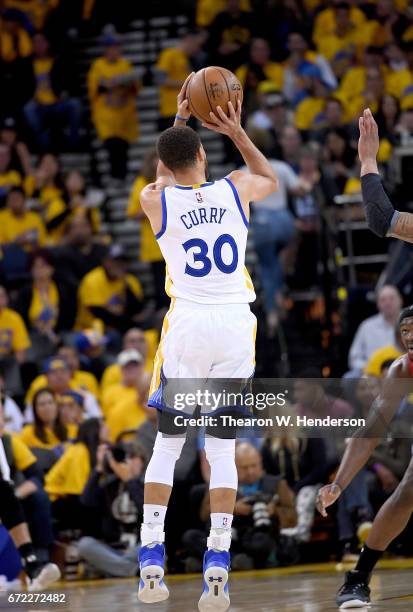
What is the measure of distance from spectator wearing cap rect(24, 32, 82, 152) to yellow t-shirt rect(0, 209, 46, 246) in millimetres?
2413

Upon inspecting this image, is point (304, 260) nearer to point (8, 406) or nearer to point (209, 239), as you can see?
point (8, 406)

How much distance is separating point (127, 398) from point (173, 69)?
23.3 ft

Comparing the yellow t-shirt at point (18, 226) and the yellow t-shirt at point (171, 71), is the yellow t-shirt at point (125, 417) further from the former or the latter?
the yellow t-shirt at point (171, 71)

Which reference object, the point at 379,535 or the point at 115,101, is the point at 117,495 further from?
the point at 115,101

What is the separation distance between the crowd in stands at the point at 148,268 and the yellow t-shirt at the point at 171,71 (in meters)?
0.03

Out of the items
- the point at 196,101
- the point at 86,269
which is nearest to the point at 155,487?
the point at 196,101

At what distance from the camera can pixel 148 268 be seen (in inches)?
671

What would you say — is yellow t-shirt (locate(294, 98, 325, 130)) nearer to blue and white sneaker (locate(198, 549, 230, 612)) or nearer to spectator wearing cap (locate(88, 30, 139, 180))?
spectator wearing cap (locate(88, 30, 139, 180))

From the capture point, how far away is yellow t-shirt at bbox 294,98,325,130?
56.4ft

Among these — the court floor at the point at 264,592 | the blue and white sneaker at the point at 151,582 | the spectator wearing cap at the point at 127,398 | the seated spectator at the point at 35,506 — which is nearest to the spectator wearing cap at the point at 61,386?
the spectator wearing cap at the point at 127,398

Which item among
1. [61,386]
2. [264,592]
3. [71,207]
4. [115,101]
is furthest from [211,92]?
[115,101]

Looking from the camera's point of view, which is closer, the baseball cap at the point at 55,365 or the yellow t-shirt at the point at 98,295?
the baseball cap at the point at 55,365

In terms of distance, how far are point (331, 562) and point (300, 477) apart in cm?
84

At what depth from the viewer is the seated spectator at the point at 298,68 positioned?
1767 centimetres
